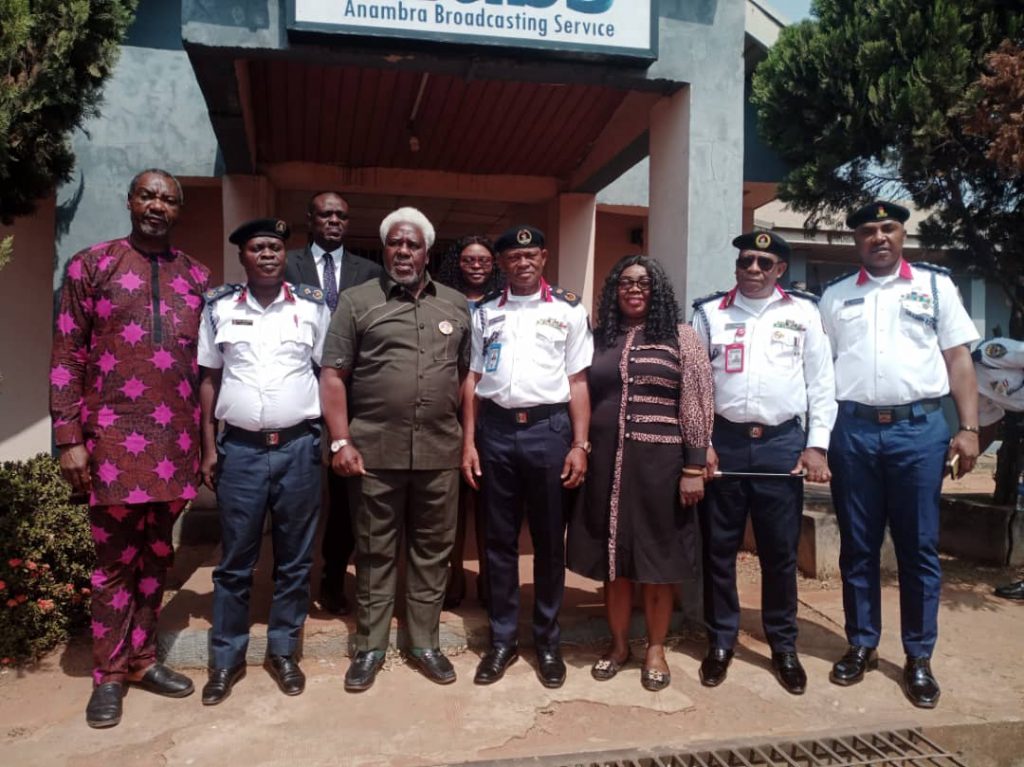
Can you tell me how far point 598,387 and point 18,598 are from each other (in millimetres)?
2970

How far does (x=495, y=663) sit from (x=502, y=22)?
300 cm

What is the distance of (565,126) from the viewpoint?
17.8ft

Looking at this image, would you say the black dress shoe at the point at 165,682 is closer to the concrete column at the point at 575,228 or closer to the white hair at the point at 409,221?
the white hair at the point at 409,221

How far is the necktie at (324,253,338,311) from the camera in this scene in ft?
13.1

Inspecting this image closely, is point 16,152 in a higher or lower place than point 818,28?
lower

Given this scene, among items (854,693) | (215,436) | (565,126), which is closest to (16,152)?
(215,436)

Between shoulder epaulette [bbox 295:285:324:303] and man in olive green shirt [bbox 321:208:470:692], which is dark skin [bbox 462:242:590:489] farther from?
shoulder epaulette [bbox 295:285:324:303]

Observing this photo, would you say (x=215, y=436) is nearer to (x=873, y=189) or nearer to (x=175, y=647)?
(x=175, y=647)

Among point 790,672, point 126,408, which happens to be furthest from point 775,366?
point 126,408

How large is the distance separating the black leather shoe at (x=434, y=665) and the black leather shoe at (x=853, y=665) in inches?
68.7

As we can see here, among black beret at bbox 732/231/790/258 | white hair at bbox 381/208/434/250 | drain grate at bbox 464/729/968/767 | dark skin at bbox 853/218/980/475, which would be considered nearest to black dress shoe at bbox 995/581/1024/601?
dark skin at bbox 853/218/980/475

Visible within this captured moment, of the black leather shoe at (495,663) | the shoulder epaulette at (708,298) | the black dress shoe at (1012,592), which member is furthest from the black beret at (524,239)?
the black dress shoe at (1012,592)

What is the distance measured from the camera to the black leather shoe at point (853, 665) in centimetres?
352

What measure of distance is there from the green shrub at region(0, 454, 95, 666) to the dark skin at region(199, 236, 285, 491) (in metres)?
1.26
